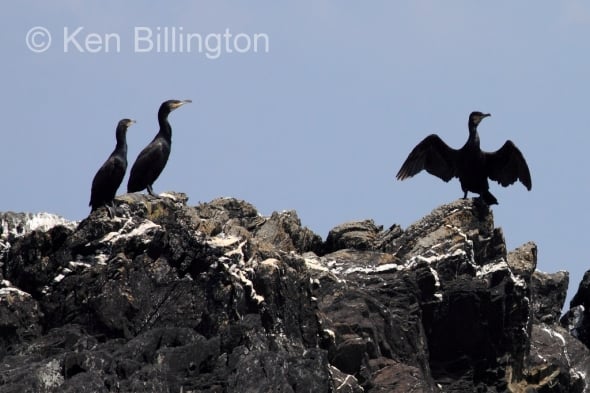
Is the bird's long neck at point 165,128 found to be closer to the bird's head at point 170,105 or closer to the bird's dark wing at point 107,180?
the bird's head at point 170,105

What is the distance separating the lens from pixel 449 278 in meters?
30.7

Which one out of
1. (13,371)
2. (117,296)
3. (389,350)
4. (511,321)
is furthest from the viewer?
(511,321)

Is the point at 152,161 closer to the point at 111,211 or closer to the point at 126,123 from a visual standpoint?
the point at 126,123

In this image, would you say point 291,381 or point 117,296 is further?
point 117,296

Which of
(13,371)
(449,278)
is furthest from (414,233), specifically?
(13,371)

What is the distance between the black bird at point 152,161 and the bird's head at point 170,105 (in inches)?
8.3

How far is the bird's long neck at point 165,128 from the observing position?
1264 inches

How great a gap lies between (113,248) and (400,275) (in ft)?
15.3

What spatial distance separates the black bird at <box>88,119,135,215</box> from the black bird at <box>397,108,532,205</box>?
20.7ft

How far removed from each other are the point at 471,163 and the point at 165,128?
5.42 meters

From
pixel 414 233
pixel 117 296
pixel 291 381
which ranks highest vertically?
pixel 414 233

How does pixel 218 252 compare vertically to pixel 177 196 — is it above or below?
below

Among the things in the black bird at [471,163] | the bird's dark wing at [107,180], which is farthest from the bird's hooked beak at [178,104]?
the black bird at [471,163]

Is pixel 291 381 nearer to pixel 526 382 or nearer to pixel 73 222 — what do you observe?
pixel 73 222
